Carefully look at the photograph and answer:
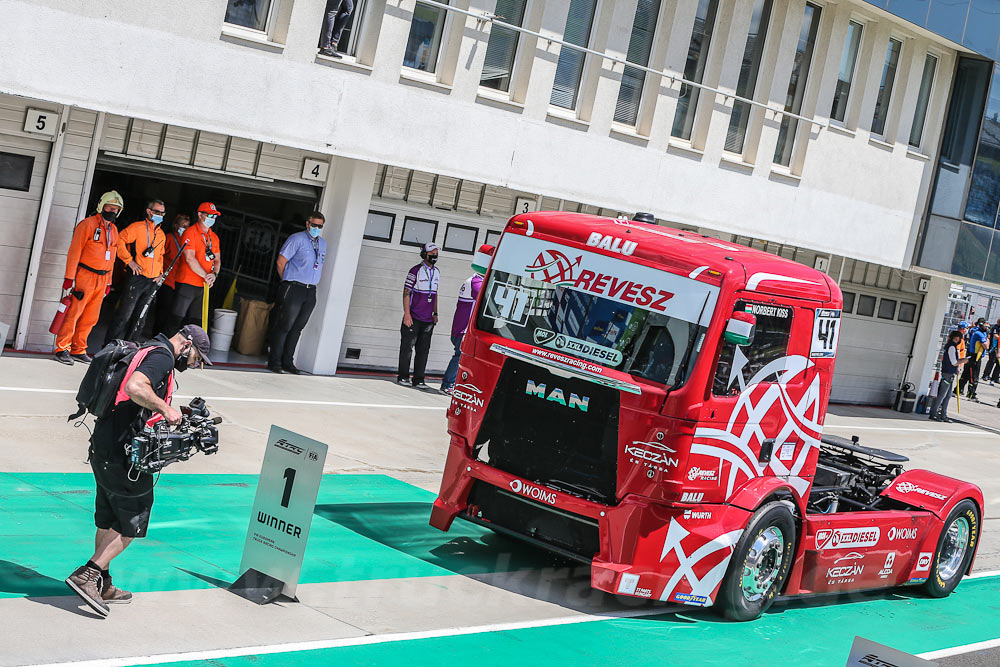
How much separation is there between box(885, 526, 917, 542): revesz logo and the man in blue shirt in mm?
8711

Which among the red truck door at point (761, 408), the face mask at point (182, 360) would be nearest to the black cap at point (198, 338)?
the face mask at point (182, 360)

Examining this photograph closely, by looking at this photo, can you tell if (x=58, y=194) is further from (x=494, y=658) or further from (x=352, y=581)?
(x=494, y=658)

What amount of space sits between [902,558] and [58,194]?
10.4m

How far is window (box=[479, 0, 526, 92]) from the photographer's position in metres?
17.8

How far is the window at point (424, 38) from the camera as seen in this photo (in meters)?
16.9

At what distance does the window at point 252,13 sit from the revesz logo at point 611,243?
23.9 ft

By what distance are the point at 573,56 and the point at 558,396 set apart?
10.5 meters

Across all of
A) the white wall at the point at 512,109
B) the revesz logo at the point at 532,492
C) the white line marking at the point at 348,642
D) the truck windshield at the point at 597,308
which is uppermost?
the white wall at the point at 512,109

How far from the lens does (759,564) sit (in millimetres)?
9914

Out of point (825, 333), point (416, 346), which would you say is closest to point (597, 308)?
point (825, 333)

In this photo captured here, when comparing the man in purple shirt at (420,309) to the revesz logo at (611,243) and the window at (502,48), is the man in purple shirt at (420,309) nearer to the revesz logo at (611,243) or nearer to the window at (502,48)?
the window at (502,48)

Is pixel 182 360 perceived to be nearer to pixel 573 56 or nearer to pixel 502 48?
pixel 502 48

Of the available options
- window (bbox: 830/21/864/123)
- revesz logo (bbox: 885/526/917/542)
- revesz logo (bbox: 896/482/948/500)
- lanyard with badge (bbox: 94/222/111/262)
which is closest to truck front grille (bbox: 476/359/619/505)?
revesz logo (bbox: 885/526/917/542)

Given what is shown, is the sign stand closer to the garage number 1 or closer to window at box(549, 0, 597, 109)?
the garage number 1
